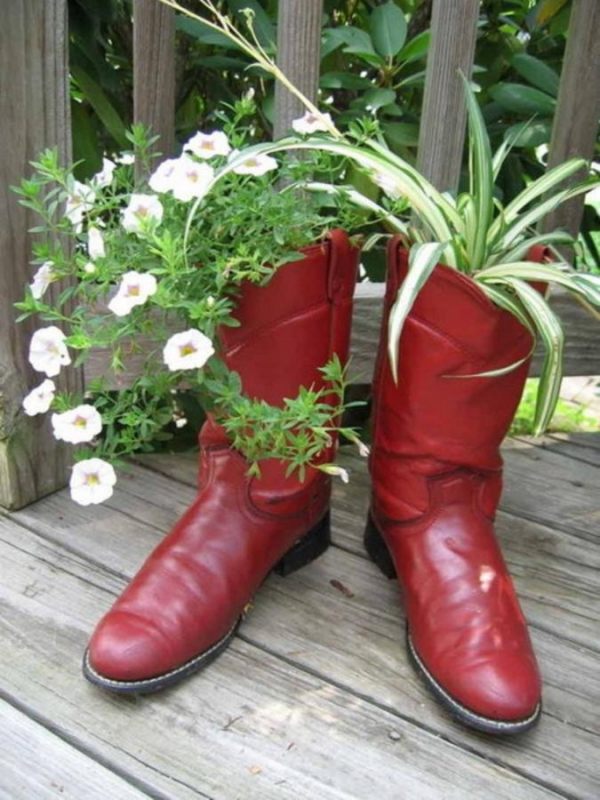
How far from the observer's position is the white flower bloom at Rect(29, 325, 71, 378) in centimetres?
108

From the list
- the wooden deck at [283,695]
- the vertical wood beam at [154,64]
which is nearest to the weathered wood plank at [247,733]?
the wooden deck at [283,695]

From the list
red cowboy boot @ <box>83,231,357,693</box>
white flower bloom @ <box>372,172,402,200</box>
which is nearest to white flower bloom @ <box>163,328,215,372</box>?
red cowboy boot @ <box>83,231,357,693</box>

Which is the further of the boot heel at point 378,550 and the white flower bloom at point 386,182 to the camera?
the boot heel at point 378,550

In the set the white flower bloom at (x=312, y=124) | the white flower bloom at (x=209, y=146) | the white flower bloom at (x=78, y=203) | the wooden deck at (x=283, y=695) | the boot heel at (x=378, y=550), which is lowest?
the wooden deck at (x=283, y=695)

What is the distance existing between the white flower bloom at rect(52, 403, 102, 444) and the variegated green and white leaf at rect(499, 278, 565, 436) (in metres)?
0.50

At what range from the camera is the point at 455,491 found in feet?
3.76

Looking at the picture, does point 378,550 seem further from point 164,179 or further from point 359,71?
point 359,71

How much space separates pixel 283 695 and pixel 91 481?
13.3 inches

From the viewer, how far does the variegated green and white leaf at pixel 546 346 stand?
991 millimetres

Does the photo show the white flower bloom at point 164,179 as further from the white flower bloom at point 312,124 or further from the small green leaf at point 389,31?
the small green leaf at point 389,31

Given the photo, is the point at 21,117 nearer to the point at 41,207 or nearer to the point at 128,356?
the point at 41,207

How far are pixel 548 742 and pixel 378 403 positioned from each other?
0.47 m

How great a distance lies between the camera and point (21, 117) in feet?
3.91

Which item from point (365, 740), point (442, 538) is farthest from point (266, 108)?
point (365, 740)
